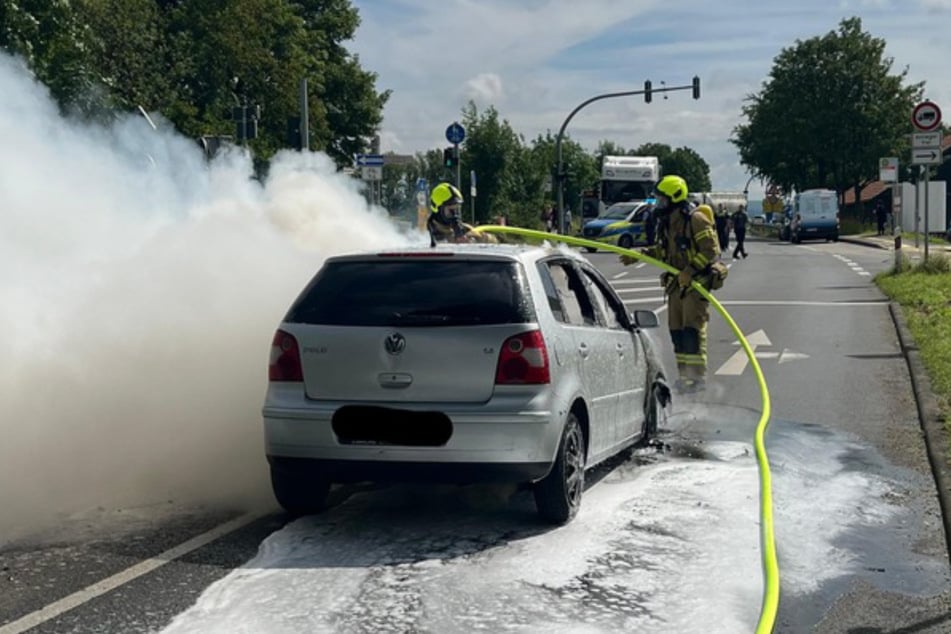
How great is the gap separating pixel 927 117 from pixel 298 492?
1834 cm

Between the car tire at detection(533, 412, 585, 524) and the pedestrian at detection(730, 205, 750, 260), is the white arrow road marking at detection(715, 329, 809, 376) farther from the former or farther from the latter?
the pedestrian at detection(730, 205, 750, 260)

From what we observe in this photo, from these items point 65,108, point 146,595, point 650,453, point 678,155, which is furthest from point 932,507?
point 678,155

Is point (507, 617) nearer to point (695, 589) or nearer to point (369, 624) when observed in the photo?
point (369, 624)

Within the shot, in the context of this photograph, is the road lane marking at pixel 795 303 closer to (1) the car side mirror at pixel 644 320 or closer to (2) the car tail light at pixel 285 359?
(1) the car side mirror at pixel 644 320

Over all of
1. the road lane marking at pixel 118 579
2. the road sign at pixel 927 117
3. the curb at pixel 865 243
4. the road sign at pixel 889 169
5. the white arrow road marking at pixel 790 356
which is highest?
the road sign at pixel 927 117

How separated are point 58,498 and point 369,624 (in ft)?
9.39

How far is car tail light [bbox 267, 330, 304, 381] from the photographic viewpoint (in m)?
6.44

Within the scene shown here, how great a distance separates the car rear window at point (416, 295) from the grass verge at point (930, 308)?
422 cm

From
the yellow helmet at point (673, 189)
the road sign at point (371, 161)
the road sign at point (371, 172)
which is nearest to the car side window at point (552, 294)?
the yellow helmet at point (673, 189)

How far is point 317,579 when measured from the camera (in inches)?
219

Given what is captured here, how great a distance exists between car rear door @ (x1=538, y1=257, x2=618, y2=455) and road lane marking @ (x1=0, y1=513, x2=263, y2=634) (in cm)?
193

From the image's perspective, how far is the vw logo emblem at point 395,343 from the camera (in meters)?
6.26

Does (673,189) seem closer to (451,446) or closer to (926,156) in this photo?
(451,446)

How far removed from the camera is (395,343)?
627cm
